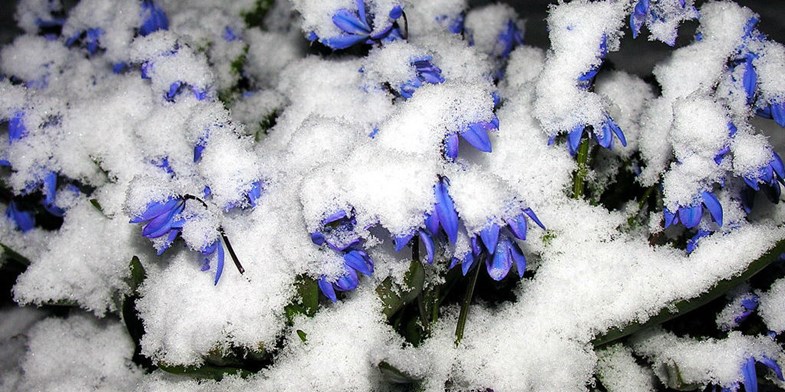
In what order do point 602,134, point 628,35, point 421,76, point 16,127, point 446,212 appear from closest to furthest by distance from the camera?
1. point 446,212
2. point 602,134
3. point 421,76
4. point 16,127
5. point 628,35

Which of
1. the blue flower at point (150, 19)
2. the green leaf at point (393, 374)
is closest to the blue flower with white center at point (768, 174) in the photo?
the green leaf at point (393, 374)

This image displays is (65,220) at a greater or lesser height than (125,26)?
lesser

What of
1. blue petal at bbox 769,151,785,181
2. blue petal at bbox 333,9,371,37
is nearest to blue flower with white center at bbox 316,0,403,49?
blue petal at bbox 333,9,371,37

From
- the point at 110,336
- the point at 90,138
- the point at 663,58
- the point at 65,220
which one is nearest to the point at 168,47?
the point at 90,138

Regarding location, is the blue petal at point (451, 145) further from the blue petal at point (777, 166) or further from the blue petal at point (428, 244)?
the blue petal at point (777, 166)

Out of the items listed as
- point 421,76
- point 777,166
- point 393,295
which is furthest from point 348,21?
point 777,166

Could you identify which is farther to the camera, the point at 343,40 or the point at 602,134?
the point at 343,40

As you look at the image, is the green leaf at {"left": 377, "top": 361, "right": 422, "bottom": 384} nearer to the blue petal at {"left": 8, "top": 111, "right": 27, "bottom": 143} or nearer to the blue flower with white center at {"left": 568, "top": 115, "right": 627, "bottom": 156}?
the blue flower with white center at {"left": 568, "top": 115, "right": 627, "bottom": 156}

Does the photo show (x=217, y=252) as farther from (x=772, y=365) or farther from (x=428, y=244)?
(x=772, y=365)

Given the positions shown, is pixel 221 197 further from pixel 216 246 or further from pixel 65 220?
pixel 65 220
